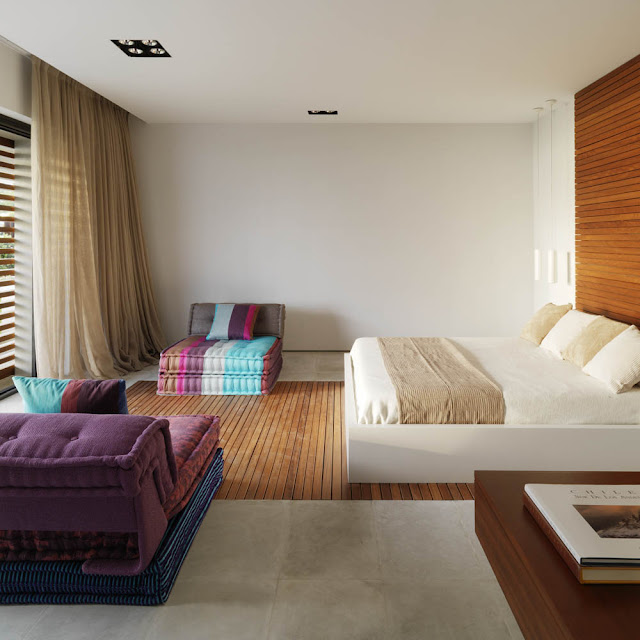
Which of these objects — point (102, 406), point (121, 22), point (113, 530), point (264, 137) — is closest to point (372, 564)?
point (113, 530)

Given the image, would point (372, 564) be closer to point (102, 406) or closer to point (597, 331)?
point (102, 406)

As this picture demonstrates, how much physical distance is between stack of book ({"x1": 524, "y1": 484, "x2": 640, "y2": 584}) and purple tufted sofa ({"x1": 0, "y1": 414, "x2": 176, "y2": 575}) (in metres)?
1.23

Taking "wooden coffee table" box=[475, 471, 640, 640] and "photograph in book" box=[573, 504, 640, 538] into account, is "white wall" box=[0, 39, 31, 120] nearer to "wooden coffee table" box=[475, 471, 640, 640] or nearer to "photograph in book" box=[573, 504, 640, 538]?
"wooden coffee table" box=[475, 471, 640, 640]

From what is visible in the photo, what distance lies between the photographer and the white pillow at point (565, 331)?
→ 4086mm

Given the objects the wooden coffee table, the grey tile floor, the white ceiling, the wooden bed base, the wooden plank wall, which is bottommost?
the grey tile floor

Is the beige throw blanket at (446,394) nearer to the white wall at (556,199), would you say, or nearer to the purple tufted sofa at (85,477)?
the purple tufted sofa at (85,477)

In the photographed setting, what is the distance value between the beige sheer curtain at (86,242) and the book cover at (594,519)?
4257 mm

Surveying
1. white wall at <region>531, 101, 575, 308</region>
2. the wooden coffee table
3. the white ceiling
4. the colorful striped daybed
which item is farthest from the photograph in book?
white wall at <region>531, 101, 575, 308</region>

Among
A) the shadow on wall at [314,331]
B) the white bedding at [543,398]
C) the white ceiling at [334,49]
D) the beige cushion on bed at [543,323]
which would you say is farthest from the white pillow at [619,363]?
the shadow on wall at [314,331]

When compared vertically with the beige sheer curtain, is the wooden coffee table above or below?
below

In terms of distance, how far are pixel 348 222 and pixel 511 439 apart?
155 inches

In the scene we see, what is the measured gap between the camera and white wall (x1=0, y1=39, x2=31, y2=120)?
4.21 meters

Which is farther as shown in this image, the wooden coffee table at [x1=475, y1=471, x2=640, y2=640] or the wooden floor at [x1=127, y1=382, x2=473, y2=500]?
the wooden floor at [x1=127, y1=382, x2=473, y2=500]

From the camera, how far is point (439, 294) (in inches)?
257
